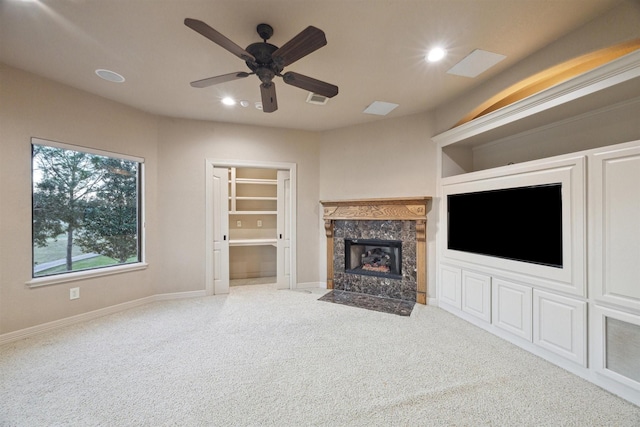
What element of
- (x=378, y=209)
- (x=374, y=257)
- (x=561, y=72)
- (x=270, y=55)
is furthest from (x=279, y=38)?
(x=374, y=257)

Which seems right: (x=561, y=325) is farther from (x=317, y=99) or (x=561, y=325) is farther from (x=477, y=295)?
(x=317, y=99)

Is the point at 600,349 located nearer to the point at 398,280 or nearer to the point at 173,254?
the point at 398,280

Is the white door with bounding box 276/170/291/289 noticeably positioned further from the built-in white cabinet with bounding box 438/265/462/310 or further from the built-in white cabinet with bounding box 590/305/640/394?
the built-in white cabinet with bounding box 590/305/640/394

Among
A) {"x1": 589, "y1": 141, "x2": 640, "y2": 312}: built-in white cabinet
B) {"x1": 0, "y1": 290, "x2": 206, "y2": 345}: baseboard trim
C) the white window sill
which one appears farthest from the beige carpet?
{"x1": 589, "y1": 141, "x2": 640, "y2": 312}: built-in white cabinet

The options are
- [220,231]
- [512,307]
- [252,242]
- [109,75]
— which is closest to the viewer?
[512,307]

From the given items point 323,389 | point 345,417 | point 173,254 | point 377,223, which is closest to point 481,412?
point 345,417

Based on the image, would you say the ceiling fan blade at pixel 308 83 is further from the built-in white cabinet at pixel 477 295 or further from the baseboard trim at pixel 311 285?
the baseboard trim at pixel 311 285

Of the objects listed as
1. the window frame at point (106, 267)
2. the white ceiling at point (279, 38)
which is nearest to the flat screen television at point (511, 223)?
the white ceiling at point (279, 38)

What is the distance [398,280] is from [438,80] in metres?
2.79

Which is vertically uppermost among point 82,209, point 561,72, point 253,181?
point 561,72

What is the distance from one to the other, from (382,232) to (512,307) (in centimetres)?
196

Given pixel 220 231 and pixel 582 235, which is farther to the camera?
pixel 220 231

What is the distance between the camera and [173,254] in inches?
166

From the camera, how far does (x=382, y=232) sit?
4328 mm
